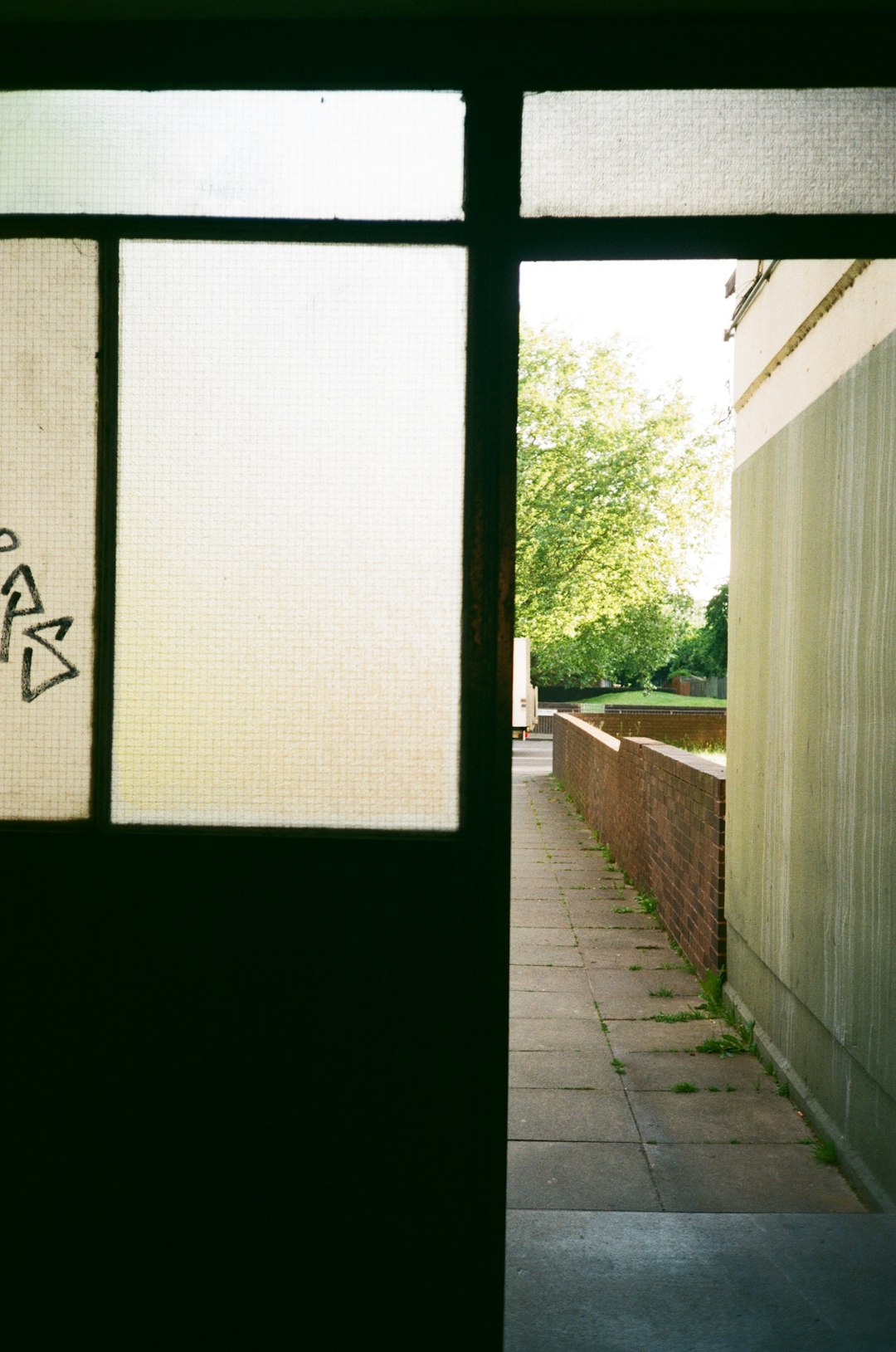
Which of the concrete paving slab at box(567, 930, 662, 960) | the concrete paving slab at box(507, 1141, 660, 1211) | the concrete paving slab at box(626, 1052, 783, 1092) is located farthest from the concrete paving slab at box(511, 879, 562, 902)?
the concrete paving slab at box(507, 1141, 660, 1211)

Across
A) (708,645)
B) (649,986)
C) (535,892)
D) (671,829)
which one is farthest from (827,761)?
(708,645)

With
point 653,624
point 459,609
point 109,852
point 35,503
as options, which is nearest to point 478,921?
point 459,609

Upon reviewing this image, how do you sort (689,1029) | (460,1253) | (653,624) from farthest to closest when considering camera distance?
(653,624), (689,1029), (460,1253)

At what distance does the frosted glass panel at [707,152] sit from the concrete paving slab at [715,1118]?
362cm

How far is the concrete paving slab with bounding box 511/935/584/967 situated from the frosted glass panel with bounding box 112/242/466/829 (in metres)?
4.95

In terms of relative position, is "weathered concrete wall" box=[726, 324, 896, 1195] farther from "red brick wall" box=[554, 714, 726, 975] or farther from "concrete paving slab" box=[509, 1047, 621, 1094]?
"concrete paving slab" box=[509, 1047, 621, 1094]

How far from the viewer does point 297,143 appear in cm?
269

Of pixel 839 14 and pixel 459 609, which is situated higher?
pixel 839 14

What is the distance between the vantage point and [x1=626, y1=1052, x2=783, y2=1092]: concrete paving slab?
5.12 meters

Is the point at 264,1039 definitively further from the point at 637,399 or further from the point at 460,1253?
the point at 637,399

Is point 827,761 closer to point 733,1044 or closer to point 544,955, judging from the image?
point 733,1044

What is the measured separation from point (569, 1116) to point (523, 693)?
24502 mm

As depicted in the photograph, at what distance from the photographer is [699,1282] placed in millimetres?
3291

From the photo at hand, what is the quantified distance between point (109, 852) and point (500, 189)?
1.91 m
